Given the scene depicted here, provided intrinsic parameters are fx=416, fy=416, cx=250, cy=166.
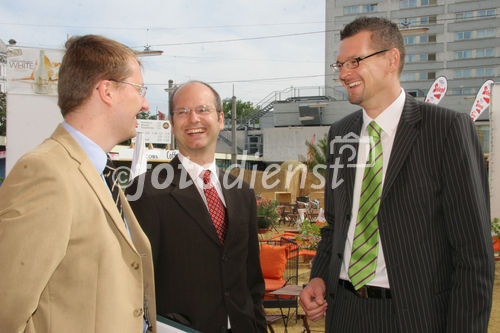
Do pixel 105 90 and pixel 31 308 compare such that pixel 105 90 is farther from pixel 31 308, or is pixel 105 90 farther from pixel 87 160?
pixel 31 308

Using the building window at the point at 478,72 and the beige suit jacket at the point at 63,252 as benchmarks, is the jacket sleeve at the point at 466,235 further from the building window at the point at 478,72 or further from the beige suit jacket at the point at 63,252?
the building window at the point at 478,72

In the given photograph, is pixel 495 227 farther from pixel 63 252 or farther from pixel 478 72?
pixel 478 72

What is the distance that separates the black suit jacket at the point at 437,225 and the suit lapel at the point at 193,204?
2.93 feet

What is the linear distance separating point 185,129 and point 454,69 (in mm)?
60543

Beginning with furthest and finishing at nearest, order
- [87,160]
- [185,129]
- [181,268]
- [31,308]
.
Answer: [185,129] → [181,268] → [87,160] → [31,308]

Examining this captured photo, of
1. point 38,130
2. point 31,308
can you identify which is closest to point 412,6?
point 38,130

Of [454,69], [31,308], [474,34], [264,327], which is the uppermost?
[474,34]

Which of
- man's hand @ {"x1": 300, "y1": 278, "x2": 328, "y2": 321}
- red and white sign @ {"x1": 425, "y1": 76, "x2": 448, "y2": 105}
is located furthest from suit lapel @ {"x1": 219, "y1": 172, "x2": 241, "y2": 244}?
red and white sign @ {"x1": 425, "y1": 76, "x2": 448, "y2": 105}

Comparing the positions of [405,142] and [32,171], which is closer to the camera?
[32,171]

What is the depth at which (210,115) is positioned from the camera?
2480 mm

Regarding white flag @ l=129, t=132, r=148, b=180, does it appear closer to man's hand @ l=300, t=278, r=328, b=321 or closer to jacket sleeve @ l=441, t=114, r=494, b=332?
man's hand @ l=300, t=278, r=328, b=321

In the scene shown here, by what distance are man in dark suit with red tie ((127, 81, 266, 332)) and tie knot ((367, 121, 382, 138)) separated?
0.87 m

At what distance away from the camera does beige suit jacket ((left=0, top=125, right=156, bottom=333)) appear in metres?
1.23

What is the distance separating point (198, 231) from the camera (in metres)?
2.28
